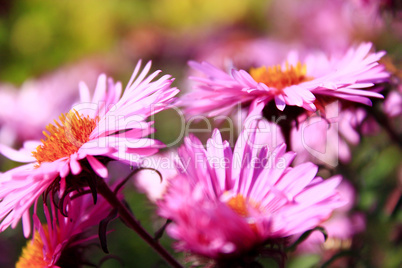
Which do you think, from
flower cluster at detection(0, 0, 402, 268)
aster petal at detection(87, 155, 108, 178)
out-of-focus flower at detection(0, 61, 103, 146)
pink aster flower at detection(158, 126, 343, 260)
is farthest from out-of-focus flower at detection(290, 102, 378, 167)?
out-of-focus flower at detection(0, 61, 103, 146)

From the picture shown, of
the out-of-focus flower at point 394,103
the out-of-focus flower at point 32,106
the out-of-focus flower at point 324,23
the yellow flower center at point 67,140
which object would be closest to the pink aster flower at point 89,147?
the yellow flower center at point 67,140

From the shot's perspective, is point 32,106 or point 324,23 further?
point 324,23

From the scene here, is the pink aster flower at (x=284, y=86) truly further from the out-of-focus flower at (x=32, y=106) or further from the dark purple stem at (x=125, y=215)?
the out-of-focus flower at (x=32, y=106)

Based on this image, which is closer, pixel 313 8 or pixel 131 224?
pixel 131 224

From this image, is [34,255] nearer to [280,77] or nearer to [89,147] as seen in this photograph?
[89,147]

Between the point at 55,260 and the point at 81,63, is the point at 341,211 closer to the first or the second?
the point at 55,260

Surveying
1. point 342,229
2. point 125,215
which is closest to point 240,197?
point 125,215

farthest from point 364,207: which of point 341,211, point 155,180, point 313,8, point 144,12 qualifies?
point 144,12
